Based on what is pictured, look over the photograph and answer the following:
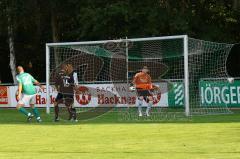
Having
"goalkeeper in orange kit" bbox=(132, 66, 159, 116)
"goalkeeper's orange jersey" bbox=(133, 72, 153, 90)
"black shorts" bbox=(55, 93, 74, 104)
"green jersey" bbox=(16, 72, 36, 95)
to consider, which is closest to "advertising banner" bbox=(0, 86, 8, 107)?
"green jersey" bbox=(16, 72, 36, 95)

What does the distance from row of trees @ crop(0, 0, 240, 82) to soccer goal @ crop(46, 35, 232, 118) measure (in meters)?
9.36

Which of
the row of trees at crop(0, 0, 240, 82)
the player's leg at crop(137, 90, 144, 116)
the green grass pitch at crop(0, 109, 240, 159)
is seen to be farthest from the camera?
the row of trees at crop(0, 0, 240, 82)

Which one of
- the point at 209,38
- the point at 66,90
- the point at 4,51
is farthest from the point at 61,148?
the point at 4,51

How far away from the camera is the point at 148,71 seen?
27797mm

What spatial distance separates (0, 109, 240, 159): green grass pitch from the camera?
1284 centimetres

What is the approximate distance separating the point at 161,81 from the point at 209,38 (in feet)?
38.9

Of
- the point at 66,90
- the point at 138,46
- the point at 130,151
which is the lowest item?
the point at 130,151

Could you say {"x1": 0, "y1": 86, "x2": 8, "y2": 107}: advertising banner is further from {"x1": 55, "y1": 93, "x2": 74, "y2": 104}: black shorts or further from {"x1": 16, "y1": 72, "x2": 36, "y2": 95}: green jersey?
{"x1": 55, "y1": 93, "x2": 74, "y2": 104}: black shorts

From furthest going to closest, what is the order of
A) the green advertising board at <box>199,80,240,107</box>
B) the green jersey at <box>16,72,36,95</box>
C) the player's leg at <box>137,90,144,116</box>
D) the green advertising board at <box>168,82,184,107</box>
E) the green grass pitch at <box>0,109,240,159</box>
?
1. the green advertising board at <box>168,82,184,107</box>
2. the green advertising board at <box>199,80,240,107</box>
3. the player's leg at <box>137,90,144,116</box>
4. the green jersey at <box>16,72,36,95</box>
5. the green grass pitch at <box>0,109,240,159</box>

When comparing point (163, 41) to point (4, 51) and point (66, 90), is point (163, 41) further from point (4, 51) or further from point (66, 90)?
point (4, 51)

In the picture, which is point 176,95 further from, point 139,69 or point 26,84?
point 26,84

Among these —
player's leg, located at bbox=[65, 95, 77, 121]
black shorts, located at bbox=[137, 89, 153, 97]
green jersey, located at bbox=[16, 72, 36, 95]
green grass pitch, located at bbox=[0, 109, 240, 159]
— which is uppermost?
green jersey, located at bbox=[16, 72, 36, 95]

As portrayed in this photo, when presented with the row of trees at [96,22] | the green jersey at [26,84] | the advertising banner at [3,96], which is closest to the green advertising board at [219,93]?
the green jersey at [26,84]

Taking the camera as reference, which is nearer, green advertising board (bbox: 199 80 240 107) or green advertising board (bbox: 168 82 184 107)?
green advertising board (bbox: 199 80 240 107)
